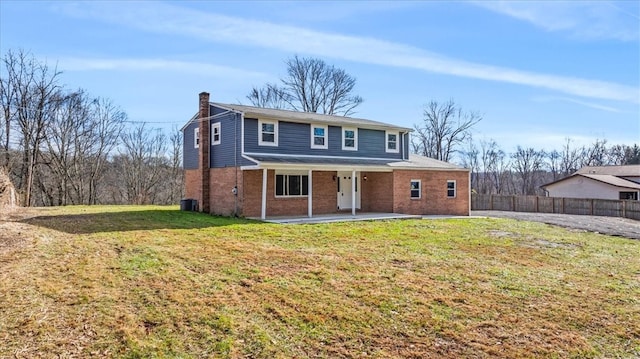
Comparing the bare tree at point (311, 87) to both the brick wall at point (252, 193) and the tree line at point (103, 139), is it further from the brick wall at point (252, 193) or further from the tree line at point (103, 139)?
the brick wall at point (252, 193)

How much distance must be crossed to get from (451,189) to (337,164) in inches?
294

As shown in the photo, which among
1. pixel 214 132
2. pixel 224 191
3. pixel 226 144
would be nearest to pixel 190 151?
pixel 214 132

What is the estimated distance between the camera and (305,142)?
19156 millimetres

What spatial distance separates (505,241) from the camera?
12938 millimetres

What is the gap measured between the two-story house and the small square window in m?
0.05

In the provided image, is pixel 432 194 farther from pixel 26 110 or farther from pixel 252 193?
pixel 26 110

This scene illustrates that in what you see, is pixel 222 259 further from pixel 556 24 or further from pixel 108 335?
pixel 556 24

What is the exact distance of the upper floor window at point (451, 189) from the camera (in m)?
22.1

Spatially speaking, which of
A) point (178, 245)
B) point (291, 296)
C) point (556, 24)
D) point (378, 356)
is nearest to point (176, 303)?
point (291, 296)

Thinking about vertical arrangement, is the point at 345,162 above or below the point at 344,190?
above

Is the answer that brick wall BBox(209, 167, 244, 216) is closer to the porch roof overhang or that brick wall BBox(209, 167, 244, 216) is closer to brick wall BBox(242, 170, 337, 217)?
brick wall BBox(242, 170, 337, 217)

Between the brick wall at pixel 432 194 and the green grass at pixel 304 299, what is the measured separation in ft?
29.2

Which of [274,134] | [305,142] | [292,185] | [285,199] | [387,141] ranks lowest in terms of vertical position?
[285,199]

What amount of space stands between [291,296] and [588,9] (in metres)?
11.5
